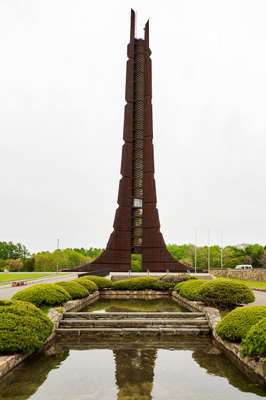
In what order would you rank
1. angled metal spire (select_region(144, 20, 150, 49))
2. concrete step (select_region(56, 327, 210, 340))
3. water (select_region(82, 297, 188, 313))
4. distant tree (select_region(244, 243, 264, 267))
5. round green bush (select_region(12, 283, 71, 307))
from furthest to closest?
1. distant tree (select_region(244, 243, 264, 267))
2. angled metal spire (select_region(144, 20, 150, 49))
3. water (select_region(82, 297, 188, 313))
4. round green bush (select_region(12, 283, 71, 307))
5. concrete step (select_region(56, 327, 210, 340))

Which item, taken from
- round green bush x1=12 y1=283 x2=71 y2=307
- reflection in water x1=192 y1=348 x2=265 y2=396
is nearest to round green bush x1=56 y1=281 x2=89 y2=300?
round green bush x1=12 y1=283 x2=71 y2=307

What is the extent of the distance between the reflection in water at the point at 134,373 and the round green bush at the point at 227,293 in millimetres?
5708

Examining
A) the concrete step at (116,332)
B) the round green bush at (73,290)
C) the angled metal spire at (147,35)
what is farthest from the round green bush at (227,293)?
the angled metal spire at (147,35)

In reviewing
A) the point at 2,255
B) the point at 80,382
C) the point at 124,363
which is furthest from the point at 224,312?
the point at 2,255

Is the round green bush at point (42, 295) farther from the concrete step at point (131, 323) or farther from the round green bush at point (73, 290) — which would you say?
the round green bush at point (73, 290)

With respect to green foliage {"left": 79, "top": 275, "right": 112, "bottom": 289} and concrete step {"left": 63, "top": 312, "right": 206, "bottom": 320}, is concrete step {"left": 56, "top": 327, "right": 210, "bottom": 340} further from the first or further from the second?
green foliage {"left": 79, "top": 275, "right": 112, "bottom": 289}

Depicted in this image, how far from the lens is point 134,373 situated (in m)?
7.93

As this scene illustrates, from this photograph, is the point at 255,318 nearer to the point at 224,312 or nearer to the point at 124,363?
the point at 124,363

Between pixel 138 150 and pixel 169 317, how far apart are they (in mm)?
34432

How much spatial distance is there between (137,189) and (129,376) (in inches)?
1524

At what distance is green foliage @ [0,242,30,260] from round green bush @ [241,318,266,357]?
296 ft

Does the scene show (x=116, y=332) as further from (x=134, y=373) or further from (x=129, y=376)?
(x=129, y=376)

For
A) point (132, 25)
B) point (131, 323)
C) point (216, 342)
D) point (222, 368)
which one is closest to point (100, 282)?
point (131, 323)

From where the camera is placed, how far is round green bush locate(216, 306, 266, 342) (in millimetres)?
9164
